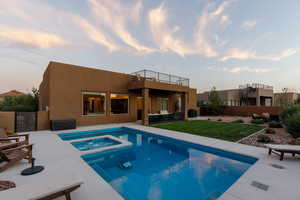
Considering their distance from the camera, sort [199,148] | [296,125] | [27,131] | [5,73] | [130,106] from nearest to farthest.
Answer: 1. [199,148]
2. [296,125]
3. [27,131]
4. [130,106]
5. [5,73]

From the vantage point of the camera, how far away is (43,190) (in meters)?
1.96

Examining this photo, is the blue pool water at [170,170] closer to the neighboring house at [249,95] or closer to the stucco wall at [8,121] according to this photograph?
the stucco wall at [8,121]

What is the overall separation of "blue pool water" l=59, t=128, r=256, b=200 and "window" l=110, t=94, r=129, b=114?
6191 mm

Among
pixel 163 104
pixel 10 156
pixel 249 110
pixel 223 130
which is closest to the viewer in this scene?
pixel 10 156

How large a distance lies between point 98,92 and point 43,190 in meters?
9.85

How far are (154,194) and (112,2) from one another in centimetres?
1104

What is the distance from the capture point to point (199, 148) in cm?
595

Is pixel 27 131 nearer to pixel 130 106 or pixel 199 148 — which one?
pixel 130 106

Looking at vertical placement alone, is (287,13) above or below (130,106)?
above

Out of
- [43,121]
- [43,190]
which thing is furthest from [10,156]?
[43,121]

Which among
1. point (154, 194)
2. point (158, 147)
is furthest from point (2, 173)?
point (158, 147)

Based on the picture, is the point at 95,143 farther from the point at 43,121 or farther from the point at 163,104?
the point at 163,104

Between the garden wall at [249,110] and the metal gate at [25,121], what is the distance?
2312 centimetres

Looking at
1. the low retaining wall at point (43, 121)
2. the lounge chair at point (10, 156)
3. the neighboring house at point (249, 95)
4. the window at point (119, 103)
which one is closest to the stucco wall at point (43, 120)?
the low retaining wall at point (43, 121)
